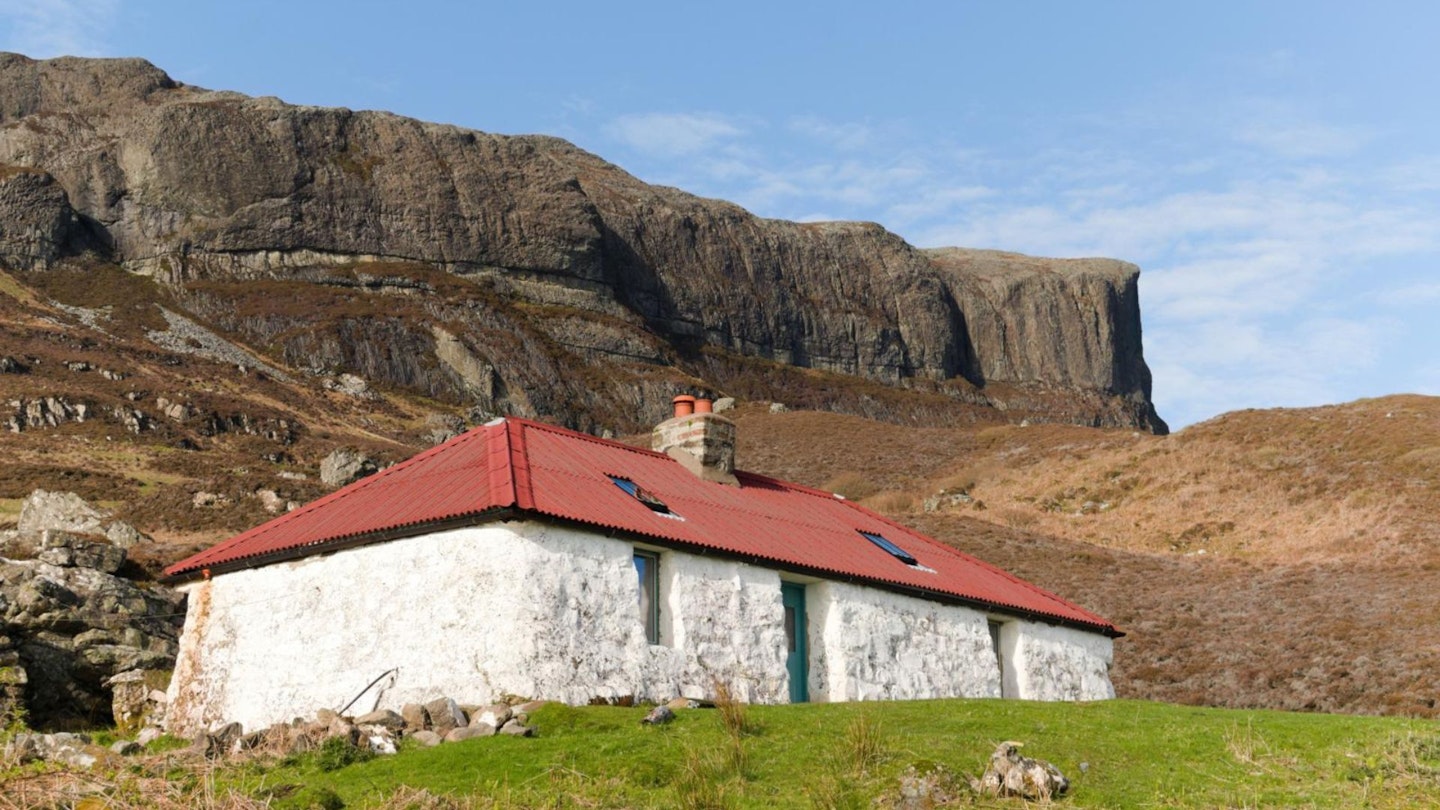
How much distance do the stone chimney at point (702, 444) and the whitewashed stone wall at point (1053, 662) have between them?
19.7 feet

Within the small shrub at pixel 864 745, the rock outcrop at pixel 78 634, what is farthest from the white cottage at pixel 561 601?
the small shrub at pixel 864 745

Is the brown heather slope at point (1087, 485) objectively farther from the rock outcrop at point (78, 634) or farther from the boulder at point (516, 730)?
the boulder at point (516, 730)

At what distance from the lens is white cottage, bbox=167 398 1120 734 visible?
19.0 meters

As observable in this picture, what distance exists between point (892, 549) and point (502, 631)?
1061cm

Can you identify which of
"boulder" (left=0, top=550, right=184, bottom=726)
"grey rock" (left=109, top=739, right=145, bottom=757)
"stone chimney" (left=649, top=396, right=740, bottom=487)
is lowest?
"grey rock" (left=109, top=739, right=145, bottom=757)

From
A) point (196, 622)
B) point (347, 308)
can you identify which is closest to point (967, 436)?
point (347, 308)

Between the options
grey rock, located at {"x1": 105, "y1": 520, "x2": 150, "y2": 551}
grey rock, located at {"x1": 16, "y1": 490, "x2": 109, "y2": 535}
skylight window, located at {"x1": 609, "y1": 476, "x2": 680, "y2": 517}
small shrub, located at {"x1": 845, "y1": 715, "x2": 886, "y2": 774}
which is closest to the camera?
small shrub, located at {"x1": 845, "y1": 715, "x2": 886, "y2": 774}

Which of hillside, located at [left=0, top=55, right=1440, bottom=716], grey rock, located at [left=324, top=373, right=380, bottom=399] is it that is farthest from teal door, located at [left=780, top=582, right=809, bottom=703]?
grey rock, located at [left=324, top=373, right=380, bottom=399]

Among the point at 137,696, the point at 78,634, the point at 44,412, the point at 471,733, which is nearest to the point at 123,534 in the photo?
the point at 78,634

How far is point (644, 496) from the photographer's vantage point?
75.2 ft

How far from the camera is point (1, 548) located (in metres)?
34.6

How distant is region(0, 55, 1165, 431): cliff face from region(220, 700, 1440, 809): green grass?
88910 millimetres

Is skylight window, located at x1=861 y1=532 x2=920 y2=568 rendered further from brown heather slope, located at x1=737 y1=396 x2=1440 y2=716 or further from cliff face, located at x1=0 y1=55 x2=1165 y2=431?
cliff face, located at x1=0 y1=55 x2=1165 y2=431

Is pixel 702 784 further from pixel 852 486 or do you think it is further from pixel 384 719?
pixel 852 486
